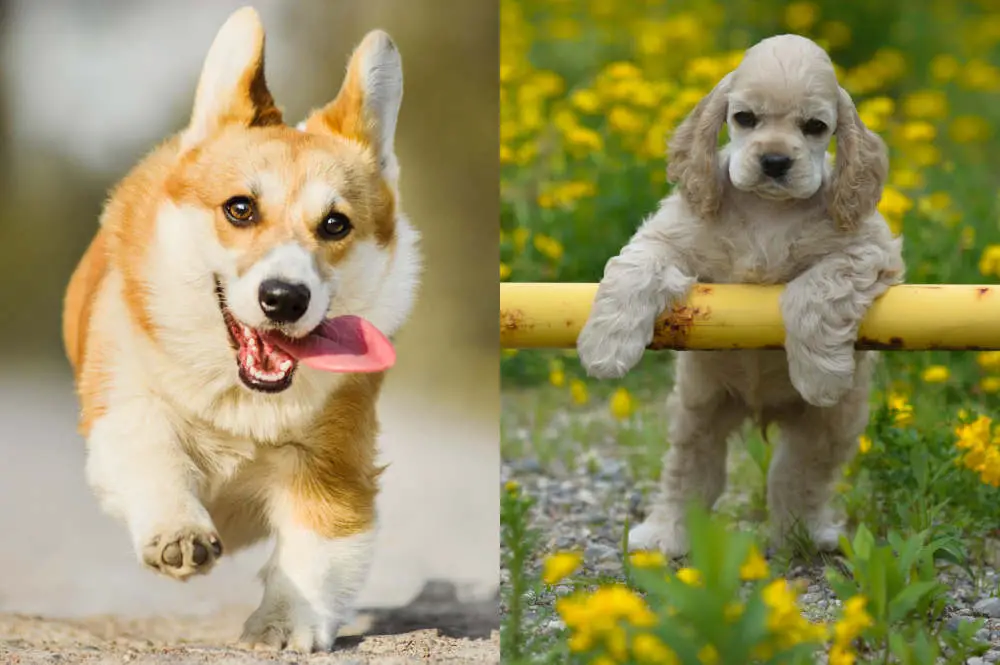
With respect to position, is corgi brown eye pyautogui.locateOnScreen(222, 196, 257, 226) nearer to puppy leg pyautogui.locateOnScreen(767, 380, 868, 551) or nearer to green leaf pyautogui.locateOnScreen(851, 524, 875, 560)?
green leaf pyautogui.locateOnScreen(851, 524, 875, 560)

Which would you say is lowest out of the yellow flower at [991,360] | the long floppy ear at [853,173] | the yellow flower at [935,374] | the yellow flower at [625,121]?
the yellow flower at [935,374]

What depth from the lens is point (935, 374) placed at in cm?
462

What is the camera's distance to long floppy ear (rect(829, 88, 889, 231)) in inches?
139

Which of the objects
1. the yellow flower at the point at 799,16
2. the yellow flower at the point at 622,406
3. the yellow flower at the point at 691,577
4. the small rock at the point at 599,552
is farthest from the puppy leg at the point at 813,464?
the yellow flower at the point at 799,16

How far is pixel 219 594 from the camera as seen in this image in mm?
2832

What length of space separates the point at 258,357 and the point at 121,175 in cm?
44

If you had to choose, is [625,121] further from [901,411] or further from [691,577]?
[691,577]

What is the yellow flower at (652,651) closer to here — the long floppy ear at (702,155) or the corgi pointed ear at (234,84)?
the corgi pointed ear at (234,84)

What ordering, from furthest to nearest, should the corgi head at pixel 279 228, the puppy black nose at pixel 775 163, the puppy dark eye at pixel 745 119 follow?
the puppy dark eye at pixel 745 119, the puppy black nose at pixel 775 163, the corgi head at pixel 279 228

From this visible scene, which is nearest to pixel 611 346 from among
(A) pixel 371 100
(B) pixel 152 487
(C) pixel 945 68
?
(A) pixel 371 100

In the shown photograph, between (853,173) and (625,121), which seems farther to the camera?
(625,121)

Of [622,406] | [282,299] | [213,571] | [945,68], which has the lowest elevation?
[213,571]

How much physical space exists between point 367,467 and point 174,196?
64 cm

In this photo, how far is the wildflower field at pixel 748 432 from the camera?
260 centimetres
